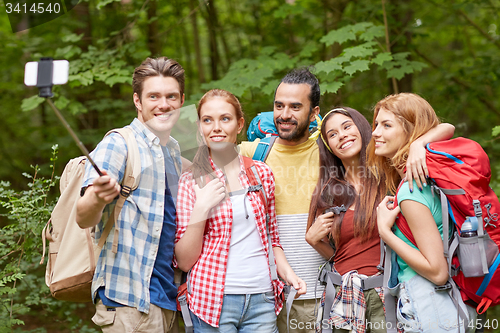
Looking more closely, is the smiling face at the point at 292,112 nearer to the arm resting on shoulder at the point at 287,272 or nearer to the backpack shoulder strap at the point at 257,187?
the backpack shoulder strap at the point at 257,187

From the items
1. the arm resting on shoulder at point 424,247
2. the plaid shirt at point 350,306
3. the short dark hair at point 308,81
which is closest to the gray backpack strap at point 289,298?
the plaid shirt at point 350,306

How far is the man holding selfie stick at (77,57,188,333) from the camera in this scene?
6.64 feet

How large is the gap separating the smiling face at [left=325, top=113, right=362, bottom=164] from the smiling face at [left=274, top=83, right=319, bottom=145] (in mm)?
207

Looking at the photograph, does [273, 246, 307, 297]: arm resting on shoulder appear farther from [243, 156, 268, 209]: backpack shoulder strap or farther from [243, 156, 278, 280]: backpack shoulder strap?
[243, 156, 268, 209]: backpack shoulder strap

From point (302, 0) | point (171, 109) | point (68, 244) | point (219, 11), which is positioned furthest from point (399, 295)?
point (219, 11)

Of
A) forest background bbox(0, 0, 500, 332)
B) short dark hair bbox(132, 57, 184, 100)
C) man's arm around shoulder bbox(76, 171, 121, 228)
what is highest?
forest background bbox(0, 0, 500, 332)

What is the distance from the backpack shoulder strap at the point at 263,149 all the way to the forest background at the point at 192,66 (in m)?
0.93

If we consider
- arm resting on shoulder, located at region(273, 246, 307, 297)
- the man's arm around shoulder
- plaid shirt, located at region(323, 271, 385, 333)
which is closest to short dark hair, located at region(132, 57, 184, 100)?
the man's arm around shoulder

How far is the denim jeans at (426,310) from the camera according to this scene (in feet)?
6.43

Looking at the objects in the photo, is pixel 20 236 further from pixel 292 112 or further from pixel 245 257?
pixel 292 112

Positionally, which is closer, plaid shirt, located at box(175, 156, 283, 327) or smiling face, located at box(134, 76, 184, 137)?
plaid shirt, located at box(175, 156, 283, 327)

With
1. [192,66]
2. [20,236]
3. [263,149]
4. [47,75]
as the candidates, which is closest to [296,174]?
[263,149]

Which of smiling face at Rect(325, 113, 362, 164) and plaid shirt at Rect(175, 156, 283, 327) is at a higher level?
smiling face at Rect(325, 113, 362, 164)

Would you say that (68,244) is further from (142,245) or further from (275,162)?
(275,162)
